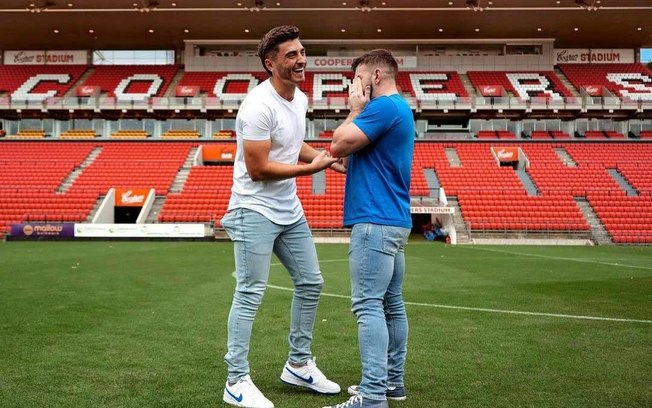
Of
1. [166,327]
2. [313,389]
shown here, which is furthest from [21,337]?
[313,389]

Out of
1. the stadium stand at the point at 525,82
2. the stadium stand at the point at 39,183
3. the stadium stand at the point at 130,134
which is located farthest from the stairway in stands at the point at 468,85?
the stadium stand at the point at 39,183

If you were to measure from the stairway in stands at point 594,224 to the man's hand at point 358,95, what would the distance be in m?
25.3

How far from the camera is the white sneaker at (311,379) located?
13.6ft

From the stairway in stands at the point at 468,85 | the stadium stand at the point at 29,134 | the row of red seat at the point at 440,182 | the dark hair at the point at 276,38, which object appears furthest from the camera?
the stairway in stands at the point at 468,85

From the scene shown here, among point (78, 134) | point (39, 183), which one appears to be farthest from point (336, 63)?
point (39, 183)

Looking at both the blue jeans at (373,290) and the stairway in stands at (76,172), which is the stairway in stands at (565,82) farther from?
the blue jeans at (373,290)

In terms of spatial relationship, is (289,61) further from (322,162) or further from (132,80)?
(132,80)

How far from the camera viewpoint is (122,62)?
46.8 m

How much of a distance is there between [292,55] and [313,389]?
7.44ft

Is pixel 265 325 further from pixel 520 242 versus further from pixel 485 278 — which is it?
pixel 520 242

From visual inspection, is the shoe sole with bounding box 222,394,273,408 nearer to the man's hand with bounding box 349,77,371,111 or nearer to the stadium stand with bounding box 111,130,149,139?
the man's hand with bounding box 349,77,371,111

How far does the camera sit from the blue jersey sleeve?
3.61 meters

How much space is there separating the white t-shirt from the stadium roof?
32343 millimetres

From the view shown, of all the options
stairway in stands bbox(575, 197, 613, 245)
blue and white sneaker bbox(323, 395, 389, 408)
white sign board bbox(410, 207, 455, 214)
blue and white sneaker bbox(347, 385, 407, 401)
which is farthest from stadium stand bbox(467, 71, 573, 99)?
blue and white sneaker bbox(323, 395, 389, 408)
